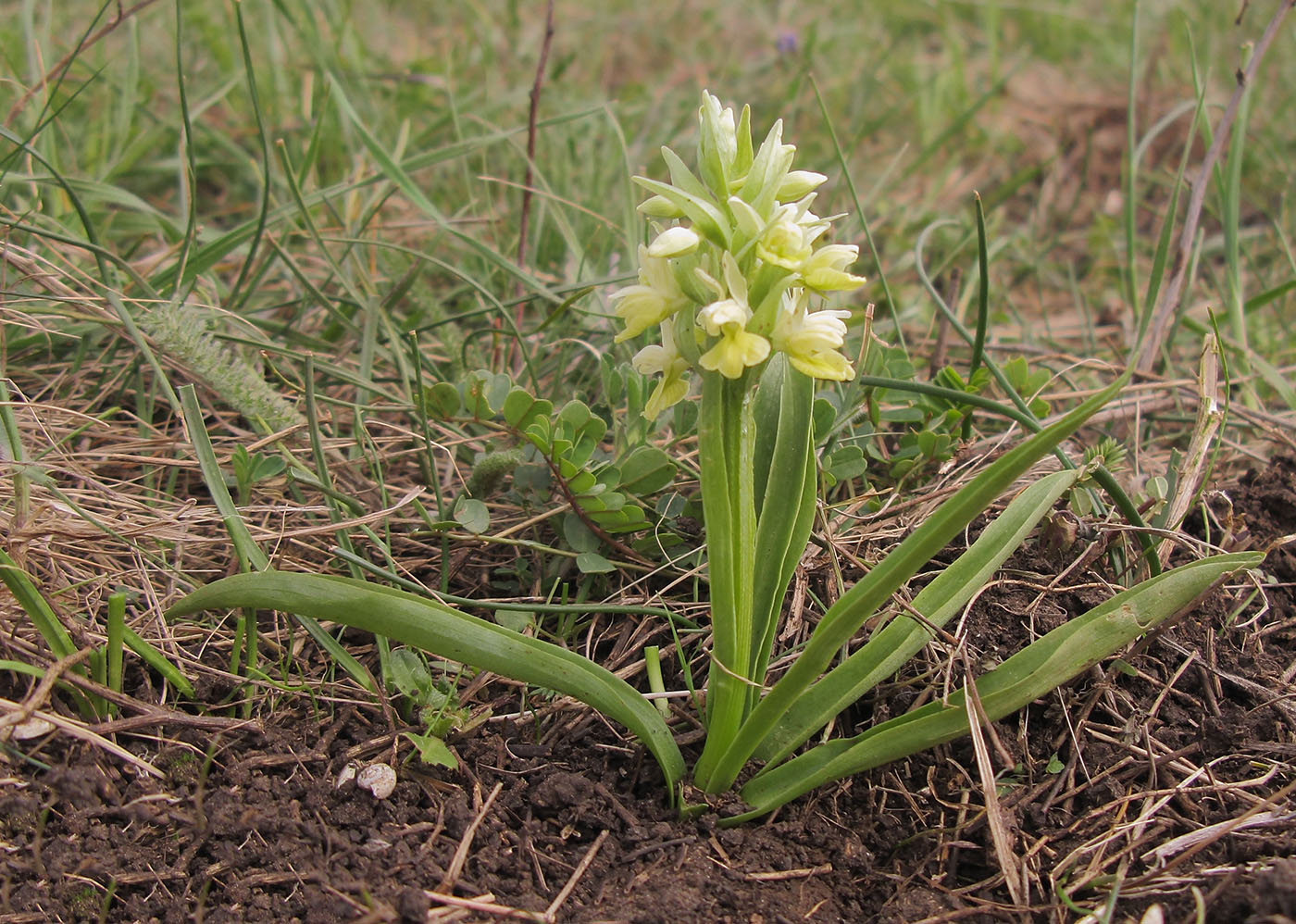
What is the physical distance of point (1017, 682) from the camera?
5.15ft

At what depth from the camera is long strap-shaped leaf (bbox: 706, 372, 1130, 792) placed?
1281 millimetres

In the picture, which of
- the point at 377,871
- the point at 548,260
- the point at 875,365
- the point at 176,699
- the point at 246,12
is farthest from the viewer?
A: the point at 246,12

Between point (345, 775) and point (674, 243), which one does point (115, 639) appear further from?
point (674, 243)

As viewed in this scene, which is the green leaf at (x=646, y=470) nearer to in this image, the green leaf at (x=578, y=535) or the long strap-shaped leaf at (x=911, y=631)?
the green leaf at (x=578, y=535)

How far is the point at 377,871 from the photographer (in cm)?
151

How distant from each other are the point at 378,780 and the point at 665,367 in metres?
0.84

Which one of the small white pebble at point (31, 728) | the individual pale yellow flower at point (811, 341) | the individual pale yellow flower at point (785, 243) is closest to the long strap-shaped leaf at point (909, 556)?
the individual pale yellow flower at point (811, 341)

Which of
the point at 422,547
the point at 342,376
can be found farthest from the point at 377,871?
the point at 342,376

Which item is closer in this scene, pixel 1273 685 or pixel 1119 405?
pixel 1273 685

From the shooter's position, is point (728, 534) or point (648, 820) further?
point (648, 820)

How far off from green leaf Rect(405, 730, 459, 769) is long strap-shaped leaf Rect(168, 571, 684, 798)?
7.6 inches

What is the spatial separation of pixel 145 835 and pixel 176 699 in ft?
0.92

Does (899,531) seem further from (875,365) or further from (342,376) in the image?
(342,376)

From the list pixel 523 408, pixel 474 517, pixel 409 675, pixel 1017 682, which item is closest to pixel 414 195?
pixel 523 408
